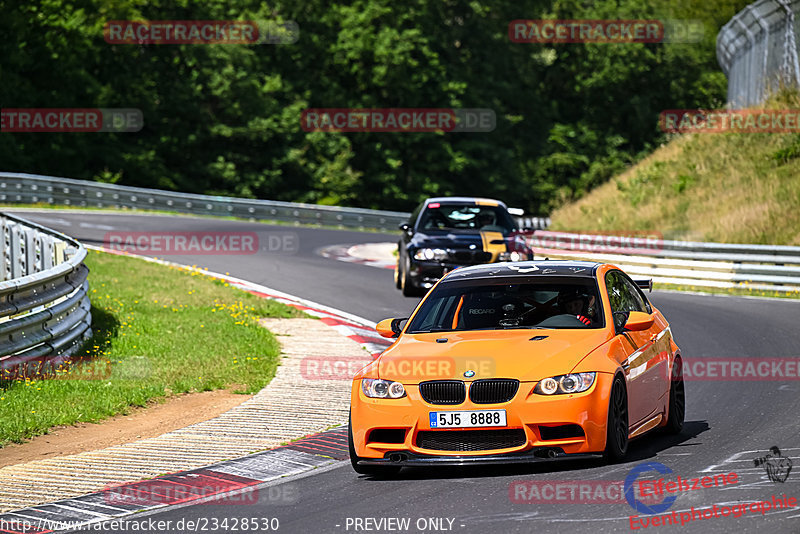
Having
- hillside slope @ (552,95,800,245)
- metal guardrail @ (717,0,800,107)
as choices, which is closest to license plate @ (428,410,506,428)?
hillside slope @ (552,95,800,245)

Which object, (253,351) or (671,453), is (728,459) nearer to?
(671,453)

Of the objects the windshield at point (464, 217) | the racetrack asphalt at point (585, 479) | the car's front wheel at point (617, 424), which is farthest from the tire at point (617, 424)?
the windshield at point (464, 217)

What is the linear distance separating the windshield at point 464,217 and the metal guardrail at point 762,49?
44.8 feet

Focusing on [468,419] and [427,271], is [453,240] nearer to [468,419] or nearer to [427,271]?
[427,271]

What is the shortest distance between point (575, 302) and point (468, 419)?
Answer: 187cm

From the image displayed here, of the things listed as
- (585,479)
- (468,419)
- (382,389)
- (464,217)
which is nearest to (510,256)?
(464,217)

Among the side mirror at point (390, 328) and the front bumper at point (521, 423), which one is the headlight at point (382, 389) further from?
the side mirror at point (390, 328)

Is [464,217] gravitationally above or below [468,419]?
above

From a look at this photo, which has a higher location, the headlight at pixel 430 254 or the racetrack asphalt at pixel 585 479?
the headlight at pixel 430 254

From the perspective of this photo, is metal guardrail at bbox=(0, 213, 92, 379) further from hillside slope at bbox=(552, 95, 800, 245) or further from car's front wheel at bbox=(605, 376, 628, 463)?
hillside slope at bbox=(552, 95, 800, 245)

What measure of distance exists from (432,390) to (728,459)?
217 cm

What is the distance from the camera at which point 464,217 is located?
21734 mm

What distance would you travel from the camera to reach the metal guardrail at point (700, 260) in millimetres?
24188

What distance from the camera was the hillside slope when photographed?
29.4 metres
